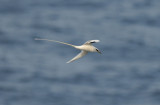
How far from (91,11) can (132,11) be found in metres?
6.45

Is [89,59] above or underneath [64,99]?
above

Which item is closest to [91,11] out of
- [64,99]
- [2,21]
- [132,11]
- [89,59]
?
[132,11]

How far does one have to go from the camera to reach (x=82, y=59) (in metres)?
69.2

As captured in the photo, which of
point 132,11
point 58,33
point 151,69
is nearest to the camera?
point 151,69

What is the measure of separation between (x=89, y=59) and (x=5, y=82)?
10848 millimetres

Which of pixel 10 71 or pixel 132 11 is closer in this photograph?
pixel 10 71

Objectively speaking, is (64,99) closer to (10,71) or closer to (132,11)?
(10,71)

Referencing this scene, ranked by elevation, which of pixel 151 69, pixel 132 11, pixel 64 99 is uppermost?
pixel 132 11

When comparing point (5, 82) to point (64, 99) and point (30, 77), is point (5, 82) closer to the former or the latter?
point (30, 77)

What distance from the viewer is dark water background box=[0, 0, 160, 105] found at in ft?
226

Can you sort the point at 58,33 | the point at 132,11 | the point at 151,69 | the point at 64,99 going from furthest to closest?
the point at 132,11, the point at 58,33, the point at 151,69, the point at 64,99

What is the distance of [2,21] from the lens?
8525 centimetres

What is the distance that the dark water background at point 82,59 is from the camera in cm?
6888

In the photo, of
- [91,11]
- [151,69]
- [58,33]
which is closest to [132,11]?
[91,11]
